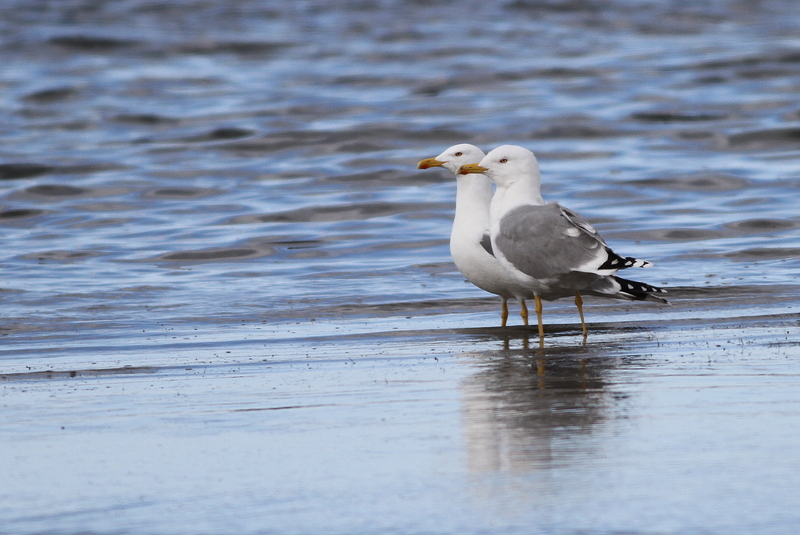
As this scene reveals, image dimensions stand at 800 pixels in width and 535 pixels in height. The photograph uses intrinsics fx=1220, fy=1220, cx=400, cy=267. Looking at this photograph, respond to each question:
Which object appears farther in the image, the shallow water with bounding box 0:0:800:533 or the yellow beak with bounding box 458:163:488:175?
the yellow beak with bounding box 458:163:488:175

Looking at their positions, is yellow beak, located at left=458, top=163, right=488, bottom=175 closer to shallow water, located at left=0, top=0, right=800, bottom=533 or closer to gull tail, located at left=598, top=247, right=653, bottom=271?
shallow water, located at left=0, top=0, right=800, bottom=533

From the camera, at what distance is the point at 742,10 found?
3450 centimetres

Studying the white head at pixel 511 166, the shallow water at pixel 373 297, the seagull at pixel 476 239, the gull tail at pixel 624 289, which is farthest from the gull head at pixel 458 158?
the gull tail at pixel 624 289

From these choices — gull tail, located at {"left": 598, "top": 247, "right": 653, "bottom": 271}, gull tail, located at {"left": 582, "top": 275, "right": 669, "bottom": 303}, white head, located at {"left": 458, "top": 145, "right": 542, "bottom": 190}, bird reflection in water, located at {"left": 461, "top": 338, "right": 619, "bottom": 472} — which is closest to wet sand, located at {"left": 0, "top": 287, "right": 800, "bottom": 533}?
bird reflection in water, located at {"left": 461, "top": 338, "right": 619, "bottom": 472}

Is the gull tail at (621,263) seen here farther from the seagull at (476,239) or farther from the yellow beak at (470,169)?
the yellow beak at (470,169)

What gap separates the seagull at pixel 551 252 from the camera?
6746 mm

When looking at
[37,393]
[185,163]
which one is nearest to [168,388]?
[37,393]

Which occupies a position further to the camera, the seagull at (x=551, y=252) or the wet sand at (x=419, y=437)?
the seagull at (x=551, y=252)

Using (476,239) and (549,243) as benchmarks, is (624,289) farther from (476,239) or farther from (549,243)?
(476,239)

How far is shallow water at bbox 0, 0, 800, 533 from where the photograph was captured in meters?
3.78

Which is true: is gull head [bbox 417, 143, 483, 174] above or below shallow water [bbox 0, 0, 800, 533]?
above

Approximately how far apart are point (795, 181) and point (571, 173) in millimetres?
2949

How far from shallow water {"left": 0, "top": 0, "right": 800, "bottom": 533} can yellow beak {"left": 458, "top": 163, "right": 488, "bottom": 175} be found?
993mm

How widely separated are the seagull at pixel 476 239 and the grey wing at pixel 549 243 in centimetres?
22
